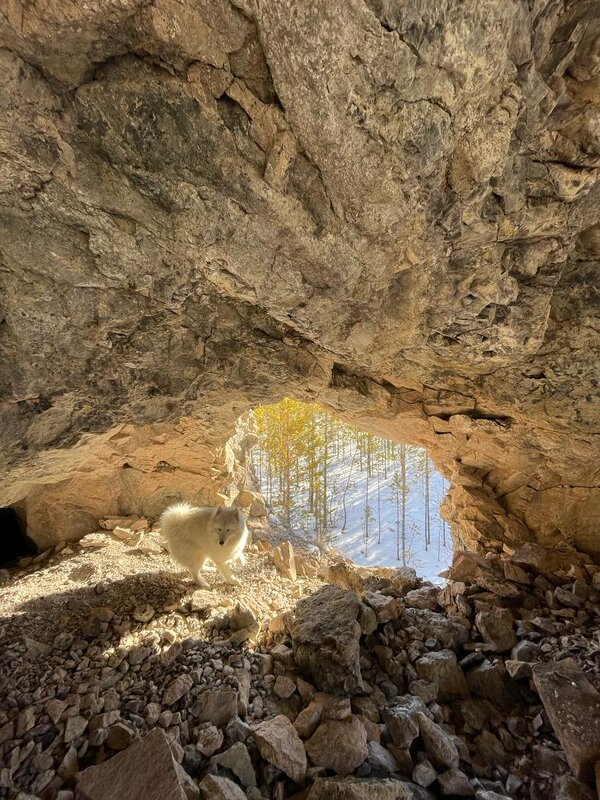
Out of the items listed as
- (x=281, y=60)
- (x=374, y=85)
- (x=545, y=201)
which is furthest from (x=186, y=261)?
(x=545, y=201)

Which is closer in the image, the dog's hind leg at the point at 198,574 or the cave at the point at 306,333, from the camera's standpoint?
the cave at the point at 306,333

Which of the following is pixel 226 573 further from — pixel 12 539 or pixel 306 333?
pixel 12 539

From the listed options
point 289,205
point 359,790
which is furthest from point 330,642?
point 289,205

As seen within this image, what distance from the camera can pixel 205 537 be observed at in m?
4.42

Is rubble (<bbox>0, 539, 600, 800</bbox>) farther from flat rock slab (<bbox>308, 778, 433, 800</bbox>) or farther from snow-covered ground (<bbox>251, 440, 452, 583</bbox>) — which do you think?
snow-covered ground (<bbox>251, 440, 452, 583</bbox>)

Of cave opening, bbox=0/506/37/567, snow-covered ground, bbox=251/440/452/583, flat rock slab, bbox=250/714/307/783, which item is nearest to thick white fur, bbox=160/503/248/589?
flat rock slab, bbox=250/714/307/783

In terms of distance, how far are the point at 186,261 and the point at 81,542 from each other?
535cm

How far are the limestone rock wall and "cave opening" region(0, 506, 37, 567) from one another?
312cm

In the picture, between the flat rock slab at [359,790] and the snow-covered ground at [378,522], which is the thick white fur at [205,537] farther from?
the snow-covered ground at [378,522]

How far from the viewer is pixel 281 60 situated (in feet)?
5.12

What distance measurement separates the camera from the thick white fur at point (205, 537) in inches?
171

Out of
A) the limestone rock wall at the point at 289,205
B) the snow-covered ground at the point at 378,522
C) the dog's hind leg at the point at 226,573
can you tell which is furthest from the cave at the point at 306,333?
the snow-covered ground at the point at 378,522

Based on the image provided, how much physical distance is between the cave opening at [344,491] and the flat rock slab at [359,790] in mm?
8849

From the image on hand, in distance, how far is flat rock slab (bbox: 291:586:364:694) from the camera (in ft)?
10.0
